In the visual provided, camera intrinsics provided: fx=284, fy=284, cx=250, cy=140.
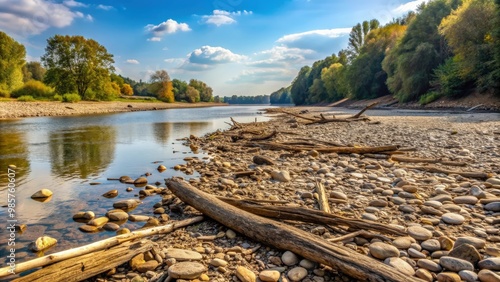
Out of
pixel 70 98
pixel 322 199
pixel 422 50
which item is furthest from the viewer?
pixel 70 98

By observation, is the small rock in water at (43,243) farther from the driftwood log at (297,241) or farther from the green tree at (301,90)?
the green tree at (301,90)

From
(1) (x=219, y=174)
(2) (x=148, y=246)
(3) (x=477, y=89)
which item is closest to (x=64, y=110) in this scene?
(1) (x=219, y=174)

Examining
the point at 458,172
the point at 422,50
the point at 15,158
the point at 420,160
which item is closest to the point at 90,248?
the point at 458,172

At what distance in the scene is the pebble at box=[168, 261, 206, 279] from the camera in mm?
2910

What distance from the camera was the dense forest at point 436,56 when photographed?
94.0 ft

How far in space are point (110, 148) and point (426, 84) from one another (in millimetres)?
41165

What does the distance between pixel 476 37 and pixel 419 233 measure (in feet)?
115

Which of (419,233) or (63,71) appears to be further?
(63,71)

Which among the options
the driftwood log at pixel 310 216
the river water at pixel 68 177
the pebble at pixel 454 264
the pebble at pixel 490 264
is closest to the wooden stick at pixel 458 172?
the driftwood log at pixel 310 216

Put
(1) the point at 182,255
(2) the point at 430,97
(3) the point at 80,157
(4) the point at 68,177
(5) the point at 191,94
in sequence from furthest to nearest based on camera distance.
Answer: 1. (5) the point at 191,94
2. (2) the point at 430,97
3. (3) the point at 80,157
4. (4) the point at 68,177
5. (1) the point at 182,255

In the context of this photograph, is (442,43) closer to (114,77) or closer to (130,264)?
(130,264)

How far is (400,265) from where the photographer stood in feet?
9.50

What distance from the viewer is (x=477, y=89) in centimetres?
3152

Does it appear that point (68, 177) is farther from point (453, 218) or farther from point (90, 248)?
point (453, 218)
